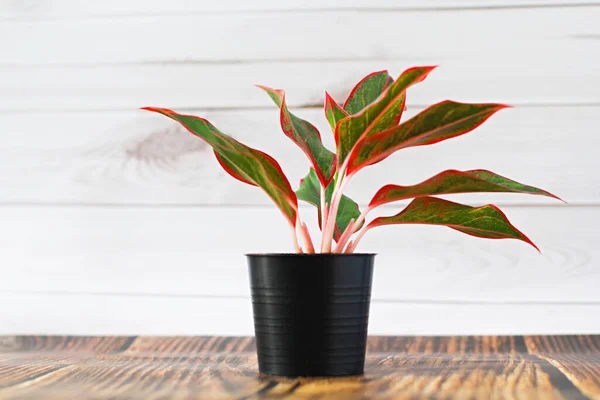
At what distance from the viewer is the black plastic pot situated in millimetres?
689

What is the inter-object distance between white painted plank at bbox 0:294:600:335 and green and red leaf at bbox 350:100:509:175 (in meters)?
0.54

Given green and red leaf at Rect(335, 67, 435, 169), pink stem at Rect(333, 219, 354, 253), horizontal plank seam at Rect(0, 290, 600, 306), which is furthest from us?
horizontal plank seam at Rect(0, 290, 600, 306)

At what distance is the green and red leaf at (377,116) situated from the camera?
61cm

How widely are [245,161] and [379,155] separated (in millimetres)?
138

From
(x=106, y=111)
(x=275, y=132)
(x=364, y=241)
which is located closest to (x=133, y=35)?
(x=106, y=111)

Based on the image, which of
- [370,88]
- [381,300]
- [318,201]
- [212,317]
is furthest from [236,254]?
[370,88]

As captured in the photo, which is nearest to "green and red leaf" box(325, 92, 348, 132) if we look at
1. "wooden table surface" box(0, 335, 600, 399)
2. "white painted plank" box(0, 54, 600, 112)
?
"wooden table surface" box(0, 335, 600, 399)

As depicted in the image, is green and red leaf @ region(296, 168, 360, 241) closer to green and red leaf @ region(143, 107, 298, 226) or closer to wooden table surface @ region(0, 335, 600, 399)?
green and red leaf @ region(143, 107, 298, 226)

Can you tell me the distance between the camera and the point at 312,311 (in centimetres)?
69

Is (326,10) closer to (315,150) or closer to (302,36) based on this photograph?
(302,36)

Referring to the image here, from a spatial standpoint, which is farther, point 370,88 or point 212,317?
point 212,317

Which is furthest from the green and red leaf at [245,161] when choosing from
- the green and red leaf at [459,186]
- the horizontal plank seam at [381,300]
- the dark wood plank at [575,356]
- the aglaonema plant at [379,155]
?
the horizontal plank seam at [381,300]

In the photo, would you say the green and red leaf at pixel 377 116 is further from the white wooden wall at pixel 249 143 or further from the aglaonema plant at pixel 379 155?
the white wooden wall at pixel 249 143

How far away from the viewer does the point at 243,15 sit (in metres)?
1.18
